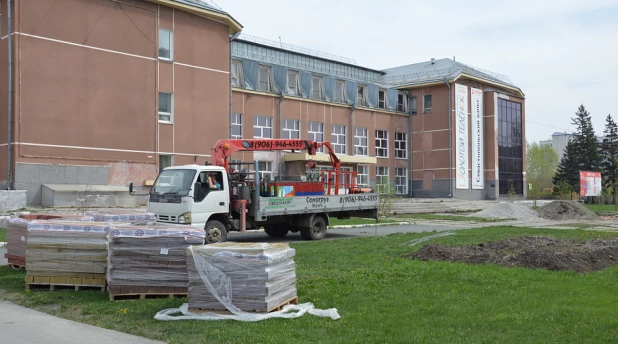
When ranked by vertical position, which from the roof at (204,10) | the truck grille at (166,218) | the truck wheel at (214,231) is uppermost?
the roof at (204,10)

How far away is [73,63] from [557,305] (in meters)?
26.1

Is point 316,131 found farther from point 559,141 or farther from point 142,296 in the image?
point 559,141

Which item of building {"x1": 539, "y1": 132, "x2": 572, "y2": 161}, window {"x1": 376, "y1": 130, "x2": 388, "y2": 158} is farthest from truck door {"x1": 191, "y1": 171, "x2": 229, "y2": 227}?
building {"x1": 539, "y1": 132, "x2": 572, "y2": 161}

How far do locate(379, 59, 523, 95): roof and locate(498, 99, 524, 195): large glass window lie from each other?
8.38ft

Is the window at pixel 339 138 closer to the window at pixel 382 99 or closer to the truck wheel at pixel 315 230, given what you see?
the window at pixel 382 99

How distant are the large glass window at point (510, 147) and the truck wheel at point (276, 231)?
42.8 m

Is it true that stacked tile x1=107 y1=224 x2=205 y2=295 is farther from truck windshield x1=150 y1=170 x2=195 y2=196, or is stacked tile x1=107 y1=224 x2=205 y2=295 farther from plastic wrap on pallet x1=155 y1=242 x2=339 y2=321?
truck windshield x1=150 y1=170 x2=195 y2=196

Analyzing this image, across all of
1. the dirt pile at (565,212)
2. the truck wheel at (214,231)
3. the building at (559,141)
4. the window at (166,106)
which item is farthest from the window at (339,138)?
the building at (559,141)

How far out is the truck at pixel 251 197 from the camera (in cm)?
1678

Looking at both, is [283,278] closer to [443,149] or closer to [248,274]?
[248,274]

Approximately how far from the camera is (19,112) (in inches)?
1049

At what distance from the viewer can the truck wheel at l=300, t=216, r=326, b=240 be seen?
20234mm

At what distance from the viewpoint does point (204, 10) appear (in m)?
33.7

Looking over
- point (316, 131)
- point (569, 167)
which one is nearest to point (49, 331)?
point (316, 131)
